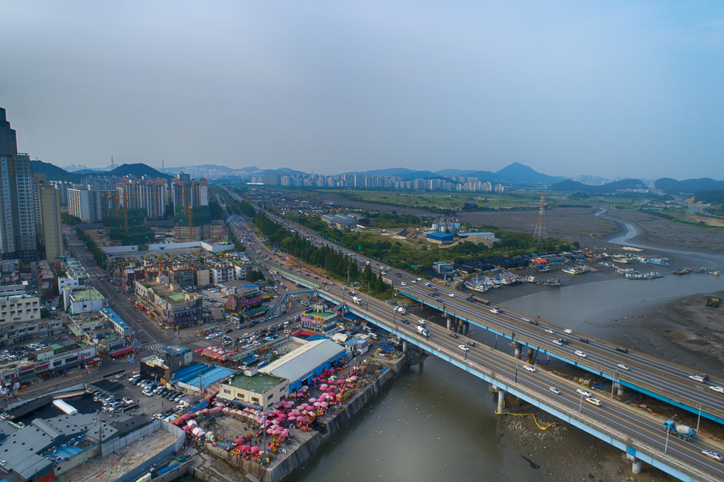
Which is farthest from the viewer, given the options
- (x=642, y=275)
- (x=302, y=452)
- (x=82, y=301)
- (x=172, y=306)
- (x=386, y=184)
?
(x=386, y=184)

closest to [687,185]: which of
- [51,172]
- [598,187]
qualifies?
[598,187]

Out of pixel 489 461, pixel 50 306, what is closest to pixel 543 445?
pixel 489 461

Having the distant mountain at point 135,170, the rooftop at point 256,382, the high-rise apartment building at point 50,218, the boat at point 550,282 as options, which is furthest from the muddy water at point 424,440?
the distant mountain at point 135,170

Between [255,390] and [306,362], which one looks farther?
[306,362]

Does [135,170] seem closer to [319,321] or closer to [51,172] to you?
[51,172]

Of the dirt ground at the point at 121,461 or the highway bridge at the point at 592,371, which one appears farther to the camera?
the highway bridge at the point at 592,371

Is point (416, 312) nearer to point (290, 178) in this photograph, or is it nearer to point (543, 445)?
point (543, 445)

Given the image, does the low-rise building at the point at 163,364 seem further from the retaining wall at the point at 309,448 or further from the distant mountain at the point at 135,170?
the distant mountain at the point at 135,170
